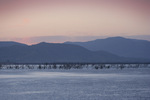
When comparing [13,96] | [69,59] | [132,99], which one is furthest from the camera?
[69,59]

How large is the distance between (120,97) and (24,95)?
597 cm

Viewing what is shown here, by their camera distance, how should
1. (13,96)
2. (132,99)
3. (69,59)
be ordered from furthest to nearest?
1. (69,59)
2. (13,96)
3. (132,99)

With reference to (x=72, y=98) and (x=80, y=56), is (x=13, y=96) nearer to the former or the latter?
(x=72, y=98)

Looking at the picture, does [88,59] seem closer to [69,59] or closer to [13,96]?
[69,59]

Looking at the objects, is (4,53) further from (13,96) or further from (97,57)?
(13,96)

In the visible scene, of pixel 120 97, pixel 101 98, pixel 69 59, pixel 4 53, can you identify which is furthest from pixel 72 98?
pixel 4 53

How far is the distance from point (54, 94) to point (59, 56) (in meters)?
173

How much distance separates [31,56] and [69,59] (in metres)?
24.1

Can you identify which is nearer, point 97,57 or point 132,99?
point 132,99

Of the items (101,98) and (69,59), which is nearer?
(101,98)

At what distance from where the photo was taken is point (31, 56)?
18712 centimetres

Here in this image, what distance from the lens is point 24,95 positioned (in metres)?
18.6

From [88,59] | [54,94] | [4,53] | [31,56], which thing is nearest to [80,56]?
[88,59]

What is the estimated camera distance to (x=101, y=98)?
56.4 ft
